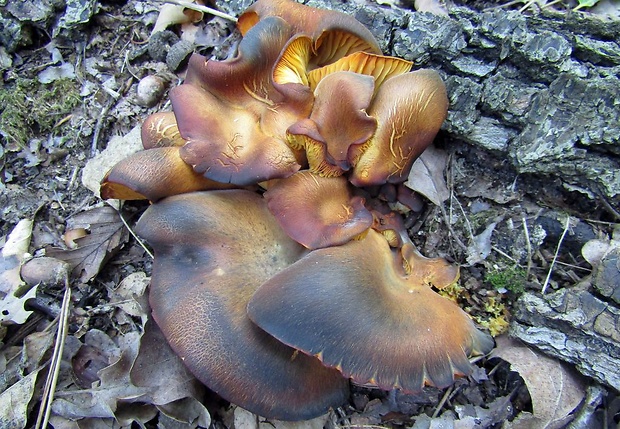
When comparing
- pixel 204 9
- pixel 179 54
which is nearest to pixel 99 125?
pixel 179 54

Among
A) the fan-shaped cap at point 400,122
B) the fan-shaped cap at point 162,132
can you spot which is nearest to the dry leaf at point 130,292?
the fan-shaped cap at point 162,132

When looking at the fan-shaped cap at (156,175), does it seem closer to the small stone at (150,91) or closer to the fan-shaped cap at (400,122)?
the fan-shaped cap at (400,122)

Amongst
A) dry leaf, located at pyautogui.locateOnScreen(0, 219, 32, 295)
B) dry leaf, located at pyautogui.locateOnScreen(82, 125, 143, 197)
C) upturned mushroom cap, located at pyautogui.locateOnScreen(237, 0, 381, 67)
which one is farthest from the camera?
dry leaf, located at pyautogui.locateOnScreen(82, 125, 143, 197)

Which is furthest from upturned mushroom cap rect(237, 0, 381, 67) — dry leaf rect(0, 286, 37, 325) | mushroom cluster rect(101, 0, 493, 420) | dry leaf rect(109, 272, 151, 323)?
dry leaf rect(0, 286, 37, 325)

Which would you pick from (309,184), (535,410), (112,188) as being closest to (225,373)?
(309,184)

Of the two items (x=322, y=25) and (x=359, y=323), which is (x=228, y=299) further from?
(x=322, y=25)

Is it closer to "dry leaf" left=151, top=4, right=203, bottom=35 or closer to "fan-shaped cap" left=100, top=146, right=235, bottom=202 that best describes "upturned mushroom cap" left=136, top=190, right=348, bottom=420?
"fan-shaped cap" left=100, top=146, right=235, bottom=202

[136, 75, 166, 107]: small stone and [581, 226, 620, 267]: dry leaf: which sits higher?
[136, 75, 166, 107]: small stone

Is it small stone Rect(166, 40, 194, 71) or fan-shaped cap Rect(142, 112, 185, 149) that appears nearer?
fan-shaped cap Rect(142, 112, 185, 149)
